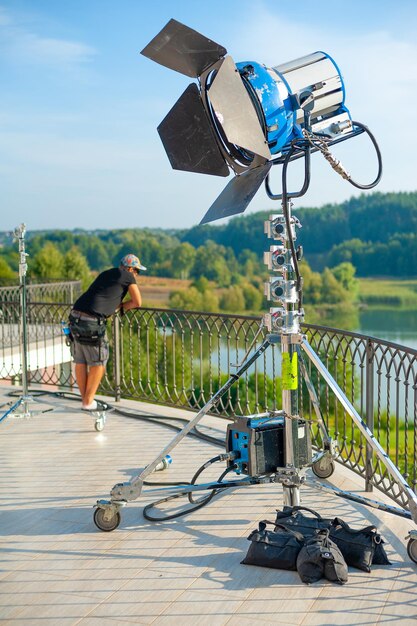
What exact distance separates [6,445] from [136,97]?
189 ft

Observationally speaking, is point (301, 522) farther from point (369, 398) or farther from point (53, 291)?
point (53, 291)

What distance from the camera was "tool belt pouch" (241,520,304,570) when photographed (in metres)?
3.31

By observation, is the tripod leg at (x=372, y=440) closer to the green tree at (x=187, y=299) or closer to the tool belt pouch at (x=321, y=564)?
the tool belt pouch at (x=321, y=564)

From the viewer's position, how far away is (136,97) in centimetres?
6031

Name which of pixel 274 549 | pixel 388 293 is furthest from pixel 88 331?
pixel 388 293

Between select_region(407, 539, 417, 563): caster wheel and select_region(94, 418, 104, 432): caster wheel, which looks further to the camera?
select_region(94, 418, 104, 432): caster wheel

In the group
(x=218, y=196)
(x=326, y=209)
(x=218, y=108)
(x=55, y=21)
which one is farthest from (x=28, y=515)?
(x=326, y=209)

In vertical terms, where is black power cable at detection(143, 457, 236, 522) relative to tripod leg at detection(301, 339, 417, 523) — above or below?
below

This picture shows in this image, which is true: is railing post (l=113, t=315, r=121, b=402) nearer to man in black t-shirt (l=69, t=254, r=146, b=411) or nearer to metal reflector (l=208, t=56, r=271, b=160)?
man in black t-shirt (l=69, t=254, r=146, b=411)

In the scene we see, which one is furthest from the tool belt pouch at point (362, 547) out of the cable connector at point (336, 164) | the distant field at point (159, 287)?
the distant field at point (159, 287)

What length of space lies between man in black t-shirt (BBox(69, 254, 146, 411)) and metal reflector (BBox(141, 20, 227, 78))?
8.24 feet

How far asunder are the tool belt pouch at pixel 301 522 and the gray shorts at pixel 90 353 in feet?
8.71


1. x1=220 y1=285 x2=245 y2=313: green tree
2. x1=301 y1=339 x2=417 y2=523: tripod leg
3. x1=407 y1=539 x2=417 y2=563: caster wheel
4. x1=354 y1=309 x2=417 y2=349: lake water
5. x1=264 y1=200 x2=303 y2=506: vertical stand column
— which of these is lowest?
x1=354 y1=309 x2=417 y2=349: lake water

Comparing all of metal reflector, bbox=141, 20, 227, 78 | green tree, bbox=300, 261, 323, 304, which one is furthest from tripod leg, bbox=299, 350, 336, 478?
green tree, bbox=300, 261, 323, 304
